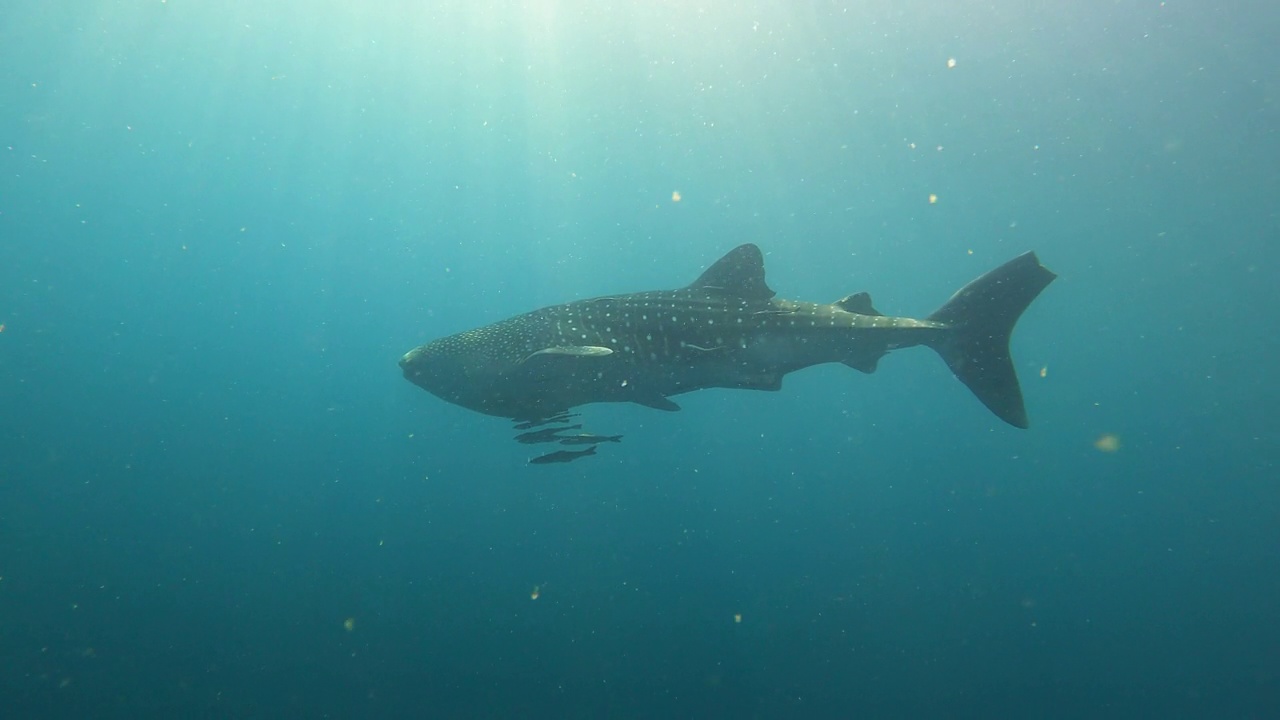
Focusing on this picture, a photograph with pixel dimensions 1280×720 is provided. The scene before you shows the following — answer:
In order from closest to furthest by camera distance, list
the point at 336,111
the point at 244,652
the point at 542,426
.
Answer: the point at 542,426, the point at 244,652, the point at 336,111

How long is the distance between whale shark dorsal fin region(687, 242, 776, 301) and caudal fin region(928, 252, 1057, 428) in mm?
2040

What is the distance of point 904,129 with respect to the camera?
39.2 metres

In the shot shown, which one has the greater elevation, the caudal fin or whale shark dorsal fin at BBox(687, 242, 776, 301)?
whale shark dorsal fin at BBox(687, 242, 776, 301)

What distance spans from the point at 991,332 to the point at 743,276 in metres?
2.83

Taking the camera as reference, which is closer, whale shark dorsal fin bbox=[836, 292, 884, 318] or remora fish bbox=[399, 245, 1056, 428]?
remora fish bbox=[399, 245, 1056, 428]

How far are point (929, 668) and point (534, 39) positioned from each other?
36760 millimetres

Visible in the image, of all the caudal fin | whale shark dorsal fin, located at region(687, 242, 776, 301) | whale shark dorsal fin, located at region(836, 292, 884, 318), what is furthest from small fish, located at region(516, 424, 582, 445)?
the caudal fin

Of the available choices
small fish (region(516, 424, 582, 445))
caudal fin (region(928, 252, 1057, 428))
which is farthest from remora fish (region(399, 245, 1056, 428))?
small fish (region(516, 424, 582, 445))

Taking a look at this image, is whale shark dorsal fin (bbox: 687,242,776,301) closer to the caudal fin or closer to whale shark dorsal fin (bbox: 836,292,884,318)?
whale shark dorsal fin (bbox: 836,292,884,318)

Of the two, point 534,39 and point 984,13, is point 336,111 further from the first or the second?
point 984,13

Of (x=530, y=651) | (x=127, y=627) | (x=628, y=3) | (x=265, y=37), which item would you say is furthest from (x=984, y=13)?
(x=127, y=627)

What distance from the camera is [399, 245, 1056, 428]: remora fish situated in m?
6.20

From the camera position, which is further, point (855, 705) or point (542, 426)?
point (855, 705)

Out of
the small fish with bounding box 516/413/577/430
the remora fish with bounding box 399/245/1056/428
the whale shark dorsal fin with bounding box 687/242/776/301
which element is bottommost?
the small fish with bounding box 516/413/577/430
